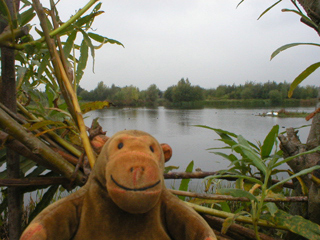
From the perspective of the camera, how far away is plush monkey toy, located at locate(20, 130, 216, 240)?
19cm

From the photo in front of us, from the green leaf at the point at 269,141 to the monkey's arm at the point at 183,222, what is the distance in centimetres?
28

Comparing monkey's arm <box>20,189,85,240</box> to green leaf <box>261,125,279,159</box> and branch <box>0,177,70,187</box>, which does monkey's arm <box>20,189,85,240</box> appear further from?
green leaf <box>261,125,279,159</box>

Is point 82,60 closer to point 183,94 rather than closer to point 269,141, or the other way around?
point 269,141

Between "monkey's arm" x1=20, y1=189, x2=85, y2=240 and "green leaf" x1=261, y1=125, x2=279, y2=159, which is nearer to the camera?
"monkey's arm" x1=20, y1=189, x2=85, y2=240

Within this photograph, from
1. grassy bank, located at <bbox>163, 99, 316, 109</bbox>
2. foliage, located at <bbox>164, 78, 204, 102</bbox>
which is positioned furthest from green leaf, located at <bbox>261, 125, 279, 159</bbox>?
foliage, located at <bbox>164, 78, 204, 102</bbox>

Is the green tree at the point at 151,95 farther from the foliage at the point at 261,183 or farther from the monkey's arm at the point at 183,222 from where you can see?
the monkey's arm at the point at 183,222

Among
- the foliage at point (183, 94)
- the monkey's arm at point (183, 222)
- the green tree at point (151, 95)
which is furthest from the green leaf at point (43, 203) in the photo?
the foliage at point (183, 94)

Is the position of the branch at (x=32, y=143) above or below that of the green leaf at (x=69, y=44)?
below

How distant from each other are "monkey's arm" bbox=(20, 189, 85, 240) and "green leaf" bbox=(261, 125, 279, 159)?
0.36 m

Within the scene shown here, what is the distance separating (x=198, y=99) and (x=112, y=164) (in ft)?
17.9

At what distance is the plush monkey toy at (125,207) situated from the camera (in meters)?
0.19

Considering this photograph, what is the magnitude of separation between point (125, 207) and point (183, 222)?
0.07m

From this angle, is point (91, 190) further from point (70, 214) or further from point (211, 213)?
point (211, 213)

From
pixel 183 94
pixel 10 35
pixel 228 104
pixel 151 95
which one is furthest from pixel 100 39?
pixel 228 104
